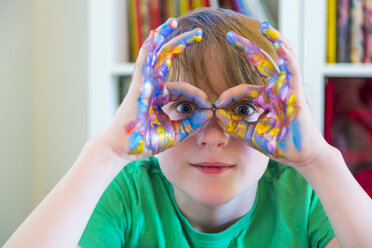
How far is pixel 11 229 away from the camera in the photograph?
1.96m

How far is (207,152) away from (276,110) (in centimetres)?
15

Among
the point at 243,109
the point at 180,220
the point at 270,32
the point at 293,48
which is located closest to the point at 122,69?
the point at 293,48

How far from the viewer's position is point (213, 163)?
2.67 ft

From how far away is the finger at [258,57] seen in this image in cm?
75

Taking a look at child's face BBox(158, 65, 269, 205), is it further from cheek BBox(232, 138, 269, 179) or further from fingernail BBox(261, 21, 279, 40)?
fingernail BBox(261, 21, 279, 40)

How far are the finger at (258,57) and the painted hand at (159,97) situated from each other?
69 mm

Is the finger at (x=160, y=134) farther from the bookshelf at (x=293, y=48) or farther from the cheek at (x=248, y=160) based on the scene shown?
the bookshelf at (x=293, y=48)

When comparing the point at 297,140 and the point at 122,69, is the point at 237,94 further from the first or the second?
the point at 122,69

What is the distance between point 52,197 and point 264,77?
0.44 meters

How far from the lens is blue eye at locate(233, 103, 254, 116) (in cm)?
82

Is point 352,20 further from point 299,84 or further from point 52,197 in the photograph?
point 52,197

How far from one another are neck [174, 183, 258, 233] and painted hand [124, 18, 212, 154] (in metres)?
0.23

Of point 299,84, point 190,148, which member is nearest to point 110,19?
point 190,148

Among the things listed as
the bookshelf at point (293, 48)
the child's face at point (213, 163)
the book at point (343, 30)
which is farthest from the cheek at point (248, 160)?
the book at point (343, 30)
